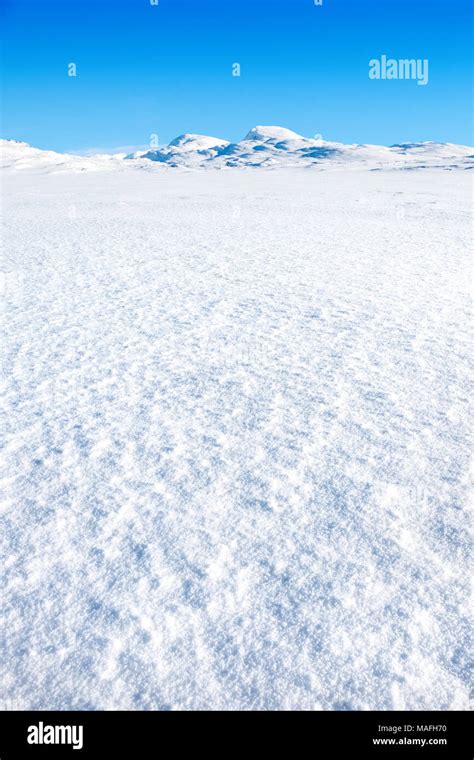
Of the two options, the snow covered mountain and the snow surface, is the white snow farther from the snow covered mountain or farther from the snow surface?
the snow surface

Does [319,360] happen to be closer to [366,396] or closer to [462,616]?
[366,396]

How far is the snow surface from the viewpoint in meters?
2.54

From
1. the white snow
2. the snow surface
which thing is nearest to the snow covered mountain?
the white snow

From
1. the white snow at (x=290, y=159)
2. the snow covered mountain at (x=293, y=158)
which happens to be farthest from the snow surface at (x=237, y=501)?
the snow covered mountain at (x=293, y=158)

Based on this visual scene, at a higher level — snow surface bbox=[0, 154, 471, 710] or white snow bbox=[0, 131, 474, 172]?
white snow bbox=[0, 131, 474, 172]

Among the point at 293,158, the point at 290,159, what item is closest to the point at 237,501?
the point at 290,159

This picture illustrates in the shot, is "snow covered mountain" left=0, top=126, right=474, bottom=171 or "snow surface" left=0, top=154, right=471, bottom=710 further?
"snow covered mountain" left=0, top=126, right=474, bottom=171

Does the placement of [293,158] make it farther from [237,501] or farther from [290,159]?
[237,501]

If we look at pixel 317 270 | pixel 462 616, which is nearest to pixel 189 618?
pixel 462 616

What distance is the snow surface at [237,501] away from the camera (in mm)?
2543

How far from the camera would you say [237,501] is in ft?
12.0

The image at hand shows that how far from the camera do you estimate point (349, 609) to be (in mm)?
2805

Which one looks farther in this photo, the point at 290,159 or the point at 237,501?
the point at 290,159
